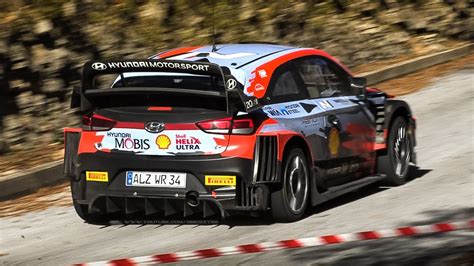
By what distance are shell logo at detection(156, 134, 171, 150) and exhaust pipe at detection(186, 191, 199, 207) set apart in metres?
0.45

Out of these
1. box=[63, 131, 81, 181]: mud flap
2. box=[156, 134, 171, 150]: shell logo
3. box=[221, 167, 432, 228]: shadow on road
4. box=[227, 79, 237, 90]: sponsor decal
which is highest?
box=[227, 79, 237, 90]: sponsor decal

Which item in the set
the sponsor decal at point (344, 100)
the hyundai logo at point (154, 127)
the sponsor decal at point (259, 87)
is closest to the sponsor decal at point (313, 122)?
the sponsor decal at point (259, 87)

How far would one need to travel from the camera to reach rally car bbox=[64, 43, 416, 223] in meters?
8.45

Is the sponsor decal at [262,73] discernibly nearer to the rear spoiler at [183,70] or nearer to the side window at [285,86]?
the side window at [285,86]

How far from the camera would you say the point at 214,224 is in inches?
356

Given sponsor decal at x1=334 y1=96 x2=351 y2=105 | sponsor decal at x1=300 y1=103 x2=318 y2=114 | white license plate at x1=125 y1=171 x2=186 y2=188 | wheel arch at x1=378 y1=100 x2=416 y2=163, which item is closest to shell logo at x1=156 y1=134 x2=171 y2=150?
white license plate at x1=125 y1=171 x2=186 y2=188

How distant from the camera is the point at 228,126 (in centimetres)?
843

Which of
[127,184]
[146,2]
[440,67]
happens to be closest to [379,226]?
[127,184]

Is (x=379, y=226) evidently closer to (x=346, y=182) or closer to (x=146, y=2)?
(x=346, y=182)

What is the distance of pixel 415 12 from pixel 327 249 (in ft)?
47.3

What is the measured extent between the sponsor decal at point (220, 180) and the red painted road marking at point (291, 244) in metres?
0.71

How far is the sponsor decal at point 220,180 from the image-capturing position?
8430 mm

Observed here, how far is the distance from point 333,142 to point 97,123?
2.28m

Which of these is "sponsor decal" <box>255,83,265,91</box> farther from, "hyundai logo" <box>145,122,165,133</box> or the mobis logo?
the mobis logo
